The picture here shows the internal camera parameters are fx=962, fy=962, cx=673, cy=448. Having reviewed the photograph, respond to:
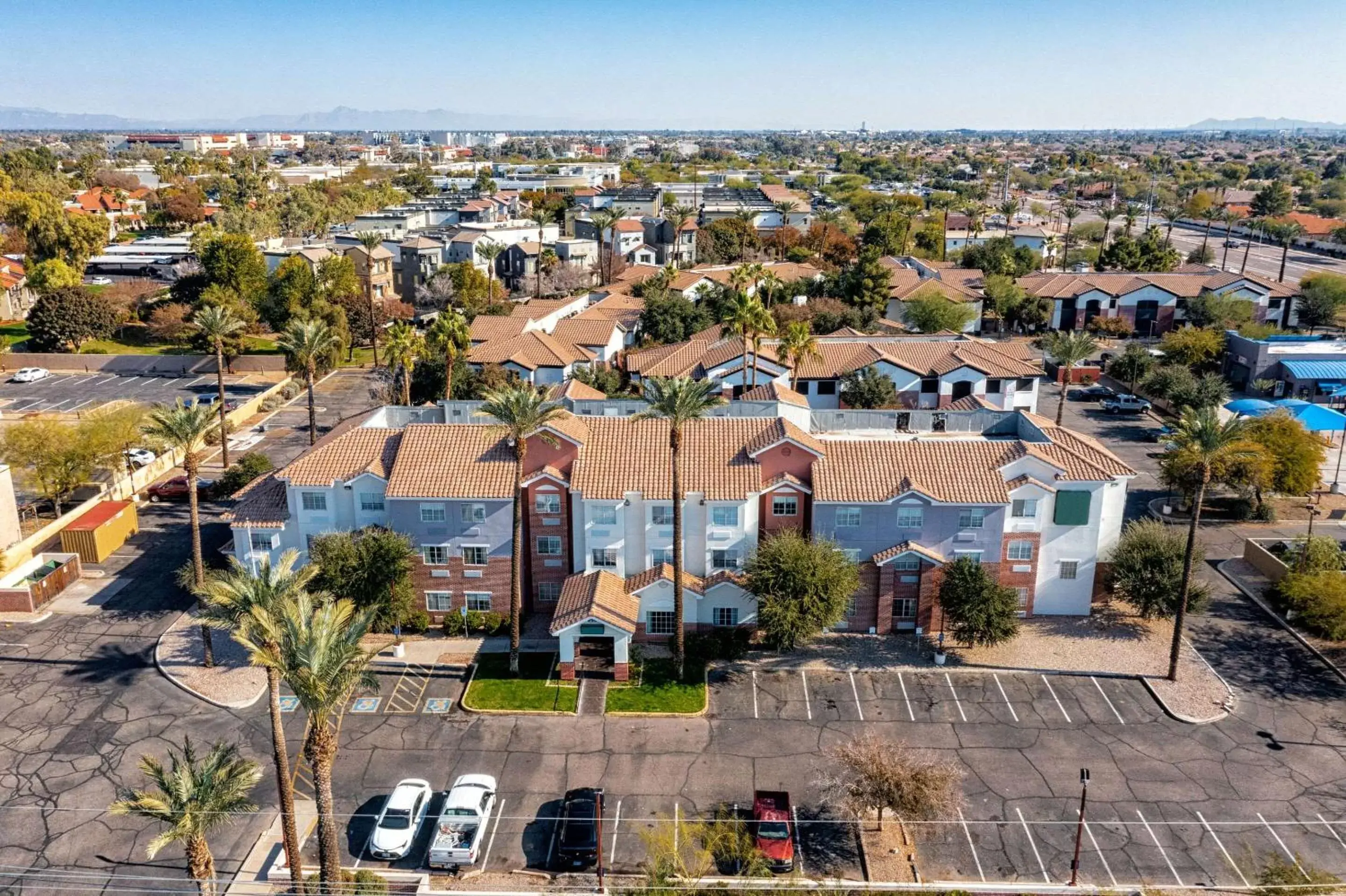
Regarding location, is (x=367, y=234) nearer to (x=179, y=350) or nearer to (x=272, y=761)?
(x=179, y=350)

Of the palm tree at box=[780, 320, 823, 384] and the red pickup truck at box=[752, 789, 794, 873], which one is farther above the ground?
the palm tree at box=[780, 320, 823, 384]

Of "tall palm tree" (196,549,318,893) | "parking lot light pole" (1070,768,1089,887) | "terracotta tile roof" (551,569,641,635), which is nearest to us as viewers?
"tall palm tree" (196,549,318,893)

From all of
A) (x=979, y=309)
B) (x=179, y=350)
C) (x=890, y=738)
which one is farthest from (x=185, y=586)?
(x=979, y=309)

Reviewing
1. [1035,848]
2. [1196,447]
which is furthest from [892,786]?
[1196,447]

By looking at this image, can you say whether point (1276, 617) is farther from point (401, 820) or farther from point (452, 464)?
point (401, 820)

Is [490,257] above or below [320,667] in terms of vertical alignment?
above

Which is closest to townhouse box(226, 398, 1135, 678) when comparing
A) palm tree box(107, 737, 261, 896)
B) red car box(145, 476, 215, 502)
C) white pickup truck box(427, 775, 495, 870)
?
white pickup truck box(427, 775, 495, 870)

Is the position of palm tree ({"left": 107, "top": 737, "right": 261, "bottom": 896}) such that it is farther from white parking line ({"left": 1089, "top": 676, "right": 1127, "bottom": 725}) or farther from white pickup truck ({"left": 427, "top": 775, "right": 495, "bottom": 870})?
white parking line ({"left": 1089, "top": 676, "right": 1127, "bottom": 725})
